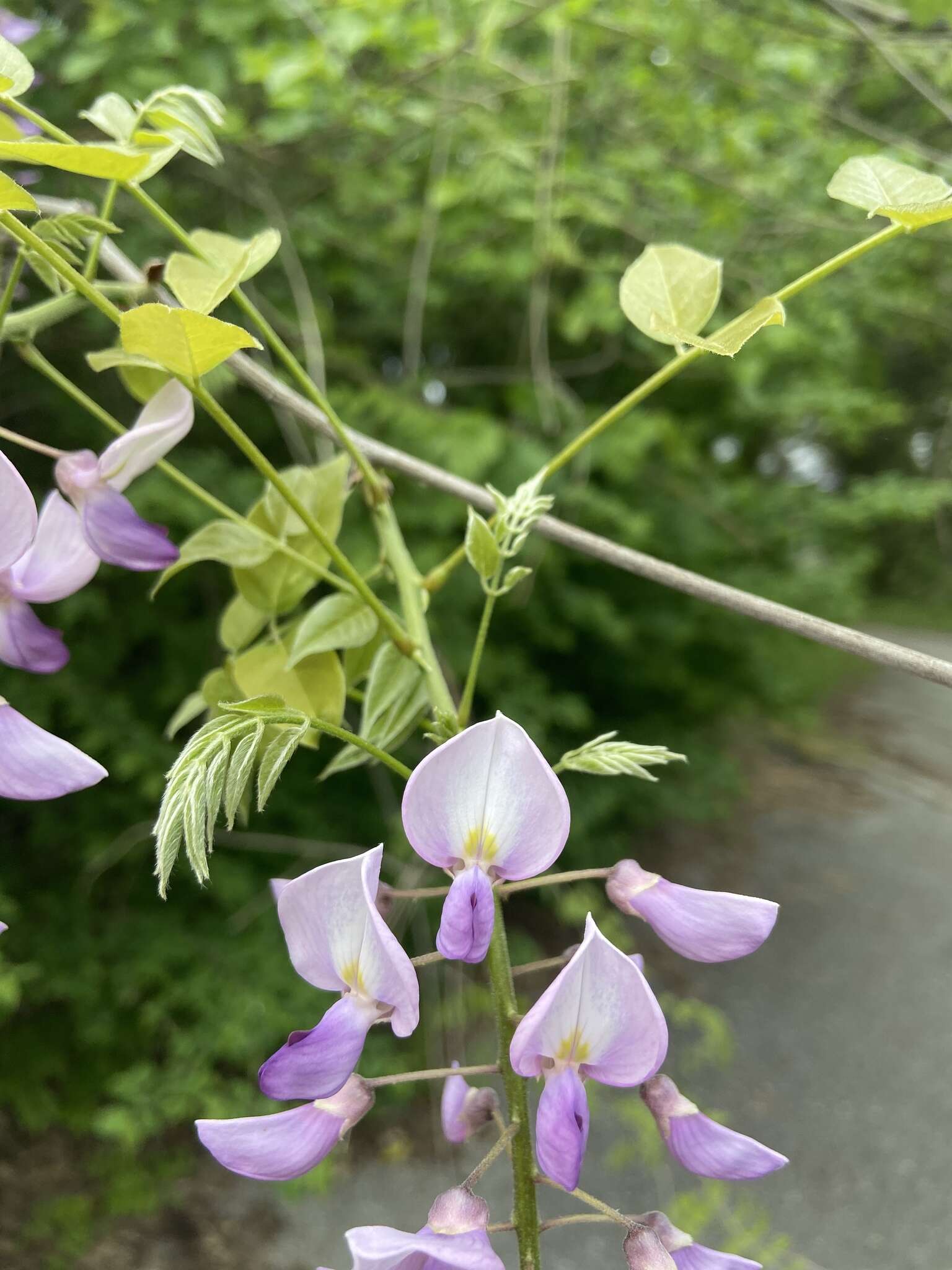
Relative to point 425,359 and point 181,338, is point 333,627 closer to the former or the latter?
point 181,338

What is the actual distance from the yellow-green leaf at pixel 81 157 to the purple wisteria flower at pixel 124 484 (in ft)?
0.26

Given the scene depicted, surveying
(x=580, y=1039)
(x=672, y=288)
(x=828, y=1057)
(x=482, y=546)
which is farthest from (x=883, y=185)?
(x=828, y=1057)

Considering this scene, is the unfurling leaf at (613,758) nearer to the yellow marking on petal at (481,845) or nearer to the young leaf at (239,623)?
the yellow marking on petal at (481,845)

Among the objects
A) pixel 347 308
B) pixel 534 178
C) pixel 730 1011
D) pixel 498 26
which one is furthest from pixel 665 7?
pixel 730 1011

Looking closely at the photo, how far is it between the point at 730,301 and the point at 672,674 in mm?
713

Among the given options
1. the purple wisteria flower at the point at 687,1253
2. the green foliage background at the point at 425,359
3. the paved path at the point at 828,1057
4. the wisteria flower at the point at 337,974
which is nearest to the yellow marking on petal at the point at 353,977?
the wisteria flower at the point at 337,974

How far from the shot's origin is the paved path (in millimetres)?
1520

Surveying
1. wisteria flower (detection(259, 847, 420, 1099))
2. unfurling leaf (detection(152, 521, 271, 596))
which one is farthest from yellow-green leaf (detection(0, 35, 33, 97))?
wisteria flower (detection(259, 847, 420, 1099))

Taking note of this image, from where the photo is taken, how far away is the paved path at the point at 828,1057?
4.99 feet

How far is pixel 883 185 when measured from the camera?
1.00ft

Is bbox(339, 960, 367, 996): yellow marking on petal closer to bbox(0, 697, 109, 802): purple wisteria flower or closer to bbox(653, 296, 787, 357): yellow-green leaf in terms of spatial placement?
bbox(0, 697, 109, 802): purple wisteria flower

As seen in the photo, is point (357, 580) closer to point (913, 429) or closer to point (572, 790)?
point (572, 790)

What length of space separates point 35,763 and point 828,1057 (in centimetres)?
204

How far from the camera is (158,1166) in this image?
149 cm
